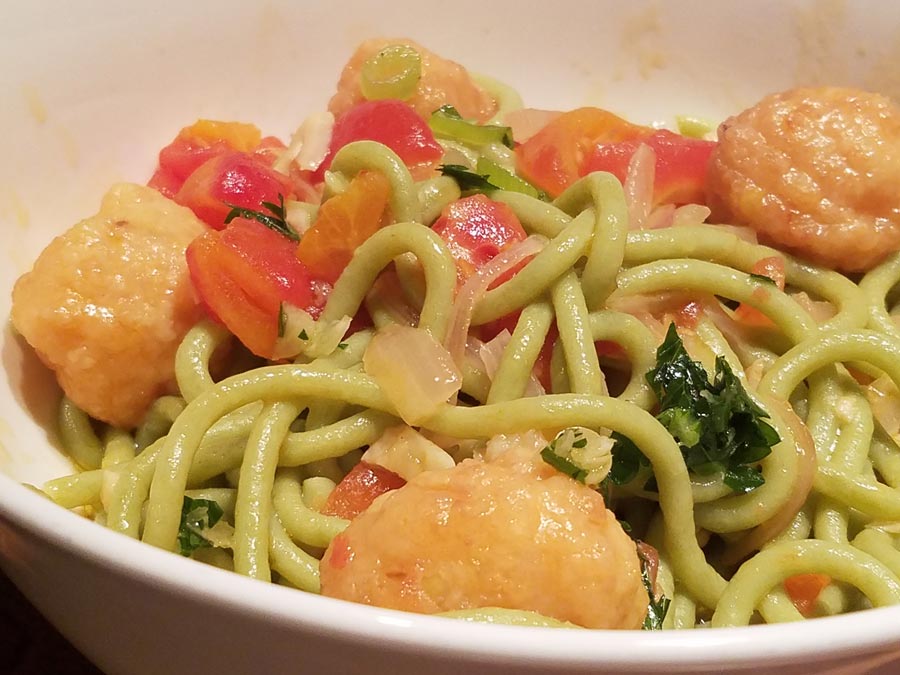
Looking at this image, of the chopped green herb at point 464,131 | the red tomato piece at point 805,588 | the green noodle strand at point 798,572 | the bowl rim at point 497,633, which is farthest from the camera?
the chopped green herb at point 464,131

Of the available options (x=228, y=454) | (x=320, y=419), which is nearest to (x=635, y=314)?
(x=320, y=419)

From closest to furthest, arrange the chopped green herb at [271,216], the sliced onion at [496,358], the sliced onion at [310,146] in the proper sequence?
the sliced onion at [496,358]
the chopped green herb at [271,216]
the sliced onion at [310,146]

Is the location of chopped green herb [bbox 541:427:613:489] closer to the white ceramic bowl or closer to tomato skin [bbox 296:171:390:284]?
the white ceramic bowl

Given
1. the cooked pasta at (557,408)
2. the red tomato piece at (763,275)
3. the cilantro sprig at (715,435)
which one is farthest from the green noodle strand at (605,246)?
the red tomato piece at (763,275)

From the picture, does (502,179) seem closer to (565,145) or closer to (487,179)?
(487,179)

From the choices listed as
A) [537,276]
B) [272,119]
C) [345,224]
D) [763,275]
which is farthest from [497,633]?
[272,119]

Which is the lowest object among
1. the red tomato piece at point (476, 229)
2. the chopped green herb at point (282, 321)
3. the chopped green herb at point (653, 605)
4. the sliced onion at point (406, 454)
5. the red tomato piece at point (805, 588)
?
the red tomato piece at point (805, 588)

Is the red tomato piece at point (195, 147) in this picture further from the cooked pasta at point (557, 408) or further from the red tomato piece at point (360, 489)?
the red tomato piece at point (360, 489)
